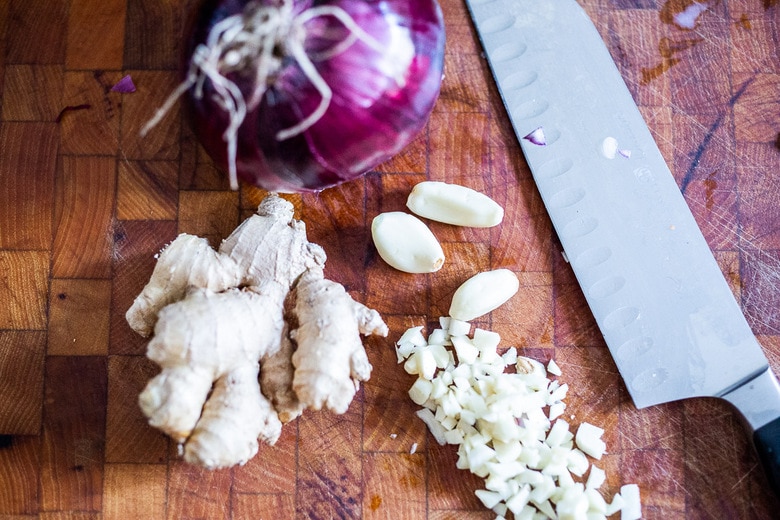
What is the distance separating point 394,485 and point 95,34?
0.95m

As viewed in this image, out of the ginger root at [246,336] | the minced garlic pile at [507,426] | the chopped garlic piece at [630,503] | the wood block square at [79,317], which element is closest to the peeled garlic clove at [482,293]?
the minced garlic pile at [507,426]

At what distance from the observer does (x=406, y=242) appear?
1.21m

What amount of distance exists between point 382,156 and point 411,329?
309 millimetres

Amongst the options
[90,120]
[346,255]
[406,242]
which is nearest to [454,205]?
[406,242]

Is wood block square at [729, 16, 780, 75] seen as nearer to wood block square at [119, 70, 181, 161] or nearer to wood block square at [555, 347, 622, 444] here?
wood block square at [555, 347, 622, 444]

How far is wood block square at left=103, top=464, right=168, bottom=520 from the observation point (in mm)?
1190

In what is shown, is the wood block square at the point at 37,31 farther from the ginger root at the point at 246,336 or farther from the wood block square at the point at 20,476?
the wood block square at the point at 20,476

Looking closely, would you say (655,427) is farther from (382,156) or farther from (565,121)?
(382,156)

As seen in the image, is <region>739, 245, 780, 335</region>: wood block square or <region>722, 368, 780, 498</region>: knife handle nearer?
<region>722, 368, 780, 498</region>: knife handle

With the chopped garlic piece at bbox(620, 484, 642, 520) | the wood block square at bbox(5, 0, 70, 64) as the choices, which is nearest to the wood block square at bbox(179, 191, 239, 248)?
the wood block square at bbox(5, 0, 70, 64)

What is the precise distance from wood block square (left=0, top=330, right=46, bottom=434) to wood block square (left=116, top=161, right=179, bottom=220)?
0.26 metres

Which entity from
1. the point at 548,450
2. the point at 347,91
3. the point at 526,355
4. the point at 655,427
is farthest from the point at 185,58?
the point at 655,427

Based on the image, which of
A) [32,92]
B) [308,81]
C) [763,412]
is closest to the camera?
[308,81]

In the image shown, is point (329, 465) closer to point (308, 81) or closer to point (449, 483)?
point (449, 483)
